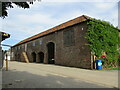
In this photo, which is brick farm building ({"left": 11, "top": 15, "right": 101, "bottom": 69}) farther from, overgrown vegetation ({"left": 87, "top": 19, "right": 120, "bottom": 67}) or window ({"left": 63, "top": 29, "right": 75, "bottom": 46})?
overgrown vegetation ({"left": 87, "top": 19, "right": 120, "bottom": 67})

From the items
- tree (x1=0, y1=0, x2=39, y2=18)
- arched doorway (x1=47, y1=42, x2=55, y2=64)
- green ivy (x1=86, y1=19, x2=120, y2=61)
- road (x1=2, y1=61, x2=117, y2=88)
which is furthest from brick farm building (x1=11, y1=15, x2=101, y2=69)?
tree (x1=0, y1=0, x2=39, y2=18)

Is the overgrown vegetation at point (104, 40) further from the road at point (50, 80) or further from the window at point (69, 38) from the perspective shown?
the road at point (50, 80)

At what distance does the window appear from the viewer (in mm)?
15992

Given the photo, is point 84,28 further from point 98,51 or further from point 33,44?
point 33,44

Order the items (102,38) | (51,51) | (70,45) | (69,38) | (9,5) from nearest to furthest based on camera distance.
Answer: (9,5) → (102,38) → (70,45) → (69,38) → (51,51)

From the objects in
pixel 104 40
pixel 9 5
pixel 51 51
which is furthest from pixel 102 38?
pixel 9 5

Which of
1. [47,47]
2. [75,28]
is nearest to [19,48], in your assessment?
[47,47]

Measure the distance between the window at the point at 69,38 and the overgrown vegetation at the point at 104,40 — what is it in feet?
9.44

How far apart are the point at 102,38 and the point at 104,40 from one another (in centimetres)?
36

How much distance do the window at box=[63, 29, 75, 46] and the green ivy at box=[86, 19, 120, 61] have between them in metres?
2.83

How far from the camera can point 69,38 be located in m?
16.4

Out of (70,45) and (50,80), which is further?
(70,45)

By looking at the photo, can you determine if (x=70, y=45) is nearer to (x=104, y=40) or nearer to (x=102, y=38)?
(x=102, y=38)

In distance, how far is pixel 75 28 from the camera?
15.5 m
